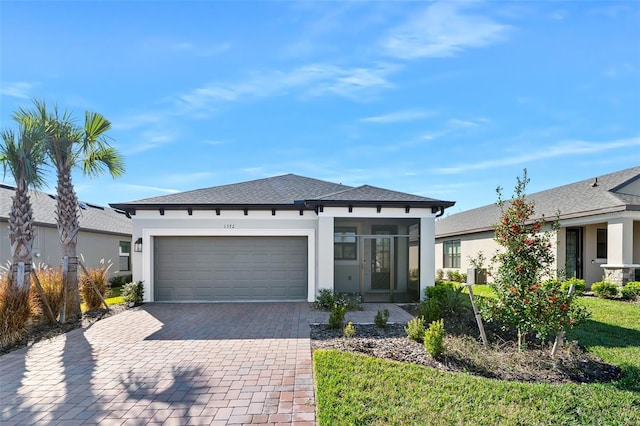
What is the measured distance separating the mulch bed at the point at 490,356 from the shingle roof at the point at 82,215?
10.4 meters

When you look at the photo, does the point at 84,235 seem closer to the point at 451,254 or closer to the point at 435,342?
the point at 435,342

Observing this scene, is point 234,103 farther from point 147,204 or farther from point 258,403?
point 258,403

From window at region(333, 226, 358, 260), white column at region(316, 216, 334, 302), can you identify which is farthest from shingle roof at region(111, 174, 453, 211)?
window at region(333, 226, 358, 260)

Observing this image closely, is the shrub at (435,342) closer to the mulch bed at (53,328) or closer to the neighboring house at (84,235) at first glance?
the mulch bed at (53,328)

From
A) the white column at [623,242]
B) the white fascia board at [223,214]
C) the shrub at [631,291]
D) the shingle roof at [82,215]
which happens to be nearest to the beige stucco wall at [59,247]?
the shingle roof at [82,215]

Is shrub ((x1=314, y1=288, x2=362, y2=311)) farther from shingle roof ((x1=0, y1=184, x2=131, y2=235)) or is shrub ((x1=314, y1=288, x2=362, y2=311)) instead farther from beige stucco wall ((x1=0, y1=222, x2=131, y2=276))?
beige stucco wall ((x1=0, y1=222, x2=131, y2=276))

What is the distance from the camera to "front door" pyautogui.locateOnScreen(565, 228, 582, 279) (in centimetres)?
1484

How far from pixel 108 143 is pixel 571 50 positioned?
41.9 ft

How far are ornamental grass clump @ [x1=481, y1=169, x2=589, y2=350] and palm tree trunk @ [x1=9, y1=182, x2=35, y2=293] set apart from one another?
10298mm

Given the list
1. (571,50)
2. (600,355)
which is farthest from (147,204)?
(571,50)

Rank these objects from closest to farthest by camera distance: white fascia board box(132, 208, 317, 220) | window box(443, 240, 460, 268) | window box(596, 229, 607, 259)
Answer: white fascia board box(132, 208, 317, 220) → window box(596, 229, 607, 259) → window box(443, 240, 460, 268)

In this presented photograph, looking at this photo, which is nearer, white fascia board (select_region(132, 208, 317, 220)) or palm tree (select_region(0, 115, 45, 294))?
palm tree (select_region(0, 115, 45, 294))

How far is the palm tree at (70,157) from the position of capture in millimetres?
8953

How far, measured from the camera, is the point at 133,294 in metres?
10.8
